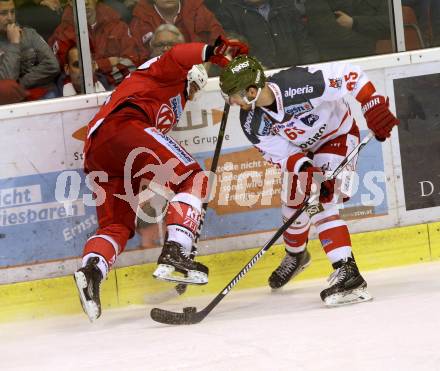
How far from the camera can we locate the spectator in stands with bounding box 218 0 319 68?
462cm

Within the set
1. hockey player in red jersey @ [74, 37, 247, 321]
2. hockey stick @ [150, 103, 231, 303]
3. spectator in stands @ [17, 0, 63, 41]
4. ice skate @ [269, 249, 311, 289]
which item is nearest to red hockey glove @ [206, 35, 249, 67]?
hockey player in red jersey @ [74, 37, 247, 321]

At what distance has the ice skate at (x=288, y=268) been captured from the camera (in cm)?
439

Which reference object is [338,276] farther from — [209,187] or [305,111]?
[209,187]

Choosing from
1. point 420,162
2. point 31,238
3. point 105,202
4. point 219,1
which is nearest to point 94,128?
point 105,202

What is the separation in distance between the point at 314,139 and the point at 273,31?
0.80 m

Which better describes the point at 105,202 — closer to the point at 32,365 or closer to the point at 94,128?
the point at 94,128

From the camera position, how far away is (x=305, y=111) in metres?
3.95

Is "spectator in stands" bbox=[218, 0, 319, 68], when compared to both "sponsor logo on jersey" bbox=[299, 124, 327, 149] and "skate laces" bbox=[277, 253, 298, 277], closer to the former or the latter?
"sponsor logo on jersey" bbox=[299, 124, 327, 149]

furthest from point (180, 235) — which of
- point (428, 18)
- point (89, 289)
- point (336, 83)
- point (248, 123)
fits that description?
point (428, 18)

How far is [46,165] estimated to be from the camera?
4.44 metres

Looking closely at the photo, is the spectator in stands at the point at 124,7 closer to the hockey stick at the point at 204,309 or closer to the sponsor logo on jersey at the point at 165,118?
the sponsor logo on jersey at the point at 165,118

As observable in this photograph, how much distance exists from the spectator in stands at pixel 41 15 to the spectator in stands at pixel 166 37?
461 millimetres

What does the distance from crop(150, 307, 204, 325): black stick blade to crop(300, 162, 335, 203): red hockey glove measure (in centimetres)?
69

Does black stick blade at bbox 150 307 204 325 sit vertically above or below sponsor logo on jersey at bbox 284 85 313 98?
below
